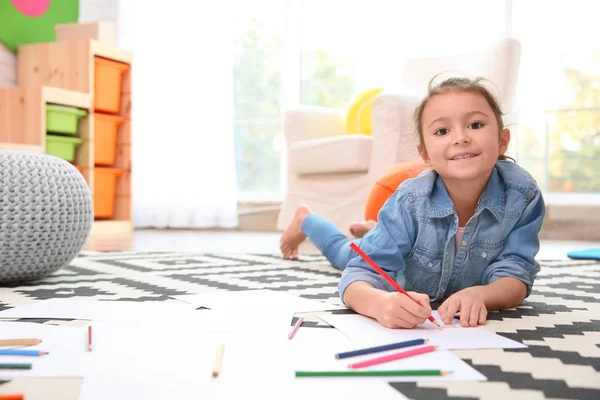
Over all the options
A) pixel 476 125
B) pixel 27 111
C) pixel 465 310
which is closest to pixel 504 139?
pixel 476 125

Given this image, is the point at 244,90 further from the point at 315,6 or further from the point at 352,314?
the point at 352,314

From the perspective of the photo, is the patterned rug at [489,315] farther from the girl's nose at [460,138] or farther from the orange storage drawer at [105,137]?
the orange storage drawer at [105,137]

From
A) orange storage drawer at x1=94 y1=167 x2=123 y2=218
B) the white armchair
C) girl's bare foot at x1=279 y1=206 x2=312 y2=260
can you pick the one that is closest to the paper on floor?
girl's bare foot at x1=279 y1=206 x2=312 y2=260

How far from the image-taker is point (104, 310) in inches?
39.8

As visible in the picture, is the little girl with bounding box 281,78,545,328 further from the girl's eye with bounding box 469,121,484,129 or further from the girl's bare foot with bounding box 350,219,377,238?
the girl's bare foot with bounding box 350,219,377,238

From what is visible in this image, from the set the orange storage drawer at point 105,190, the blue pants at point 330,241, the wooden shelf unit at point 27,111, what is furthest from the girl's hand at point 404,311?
the orange storage drawer at point 105,190

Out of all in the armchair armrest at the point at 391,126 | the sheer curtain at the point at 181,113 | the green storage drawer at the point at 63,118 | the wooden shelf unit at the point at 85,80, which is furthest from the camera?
the sheer curtain at the point at 181,113

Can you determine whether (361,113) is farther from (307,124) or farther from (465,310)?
(465,310)

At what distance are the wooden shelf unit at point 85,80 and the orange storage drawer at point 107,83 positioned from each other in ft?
0.08

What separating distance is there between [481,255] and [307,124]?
1.86m

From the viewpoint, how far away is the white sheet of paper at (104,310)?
961 mm

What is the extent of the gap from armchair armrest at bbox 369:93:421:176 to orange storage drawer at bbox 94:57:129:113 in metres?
1.50

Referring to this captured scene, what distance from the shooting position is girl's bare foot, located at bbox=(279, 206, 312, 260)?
1740 mm

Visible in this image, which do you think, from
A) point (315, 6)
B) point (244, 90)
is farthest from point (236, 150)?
point (315, 6)
